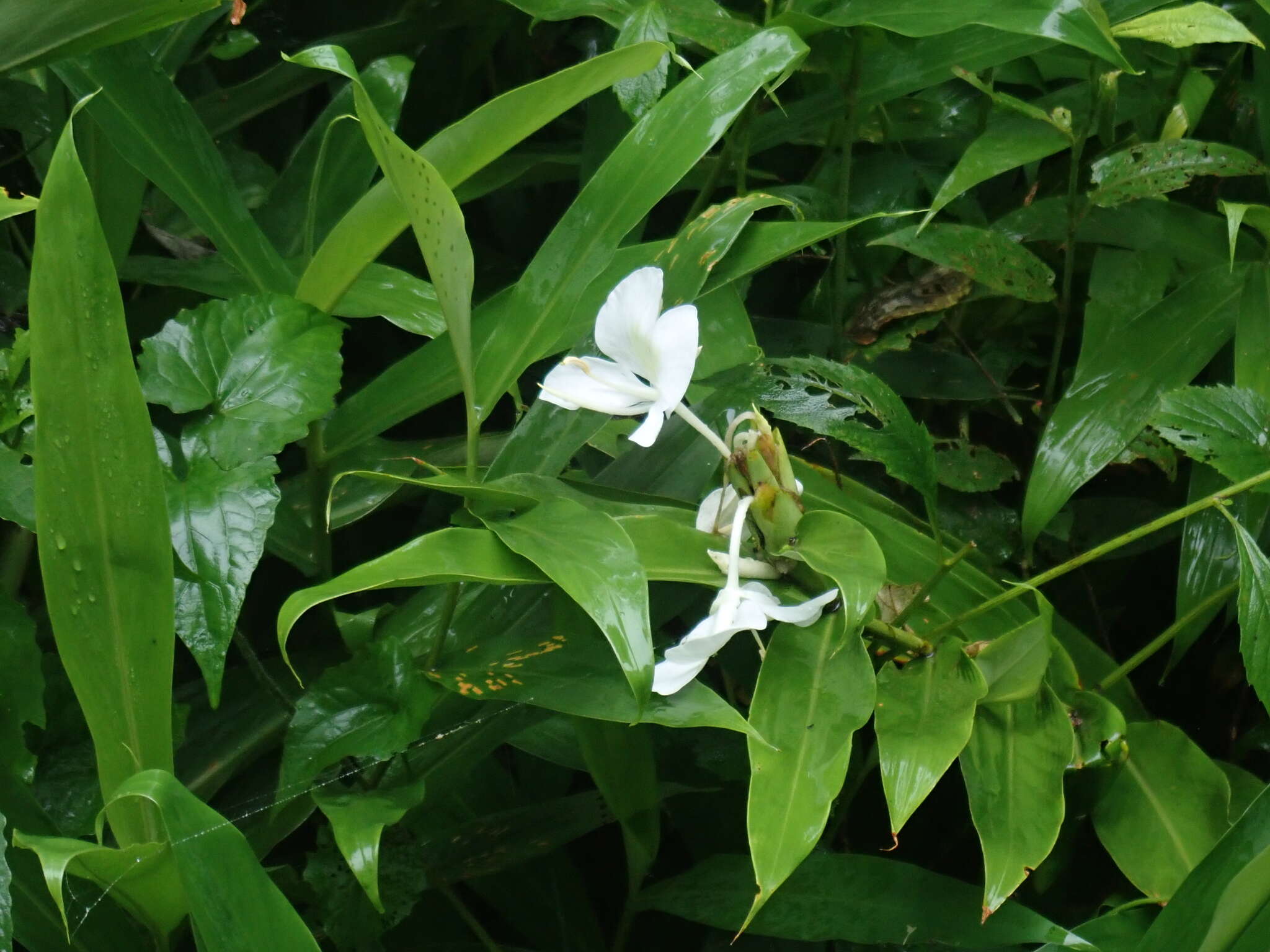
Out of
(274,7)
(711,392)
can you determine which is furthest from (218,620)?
(274,7)

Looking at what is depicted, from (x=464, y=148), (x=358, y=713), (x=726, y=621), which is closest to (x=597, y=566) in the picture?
(x=726, y=621)

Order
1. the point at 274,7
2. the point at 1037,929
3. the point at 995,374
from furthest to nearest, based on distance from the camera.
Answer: the point at 274,7, the point at 995,374, the point at 1037,929

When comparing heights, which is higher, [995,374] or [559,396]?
[559,396]

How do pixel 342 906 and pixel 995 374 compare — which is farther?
pixel 995 374

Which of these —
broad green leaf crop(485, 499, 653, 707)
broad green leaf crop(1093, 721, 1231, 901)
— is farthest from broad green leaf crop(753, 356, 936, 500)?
broad green leaf crop(1093, 721, 1231, 901)

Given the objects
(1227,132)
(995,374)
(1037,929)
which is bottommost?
(1037,929)

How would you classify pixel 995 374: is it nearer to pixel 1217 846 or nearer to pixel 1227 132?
pixel 1227 132

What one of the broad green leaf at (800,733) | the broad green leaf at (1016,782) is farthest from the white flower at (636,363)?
the broad green leaf at (1016,782)

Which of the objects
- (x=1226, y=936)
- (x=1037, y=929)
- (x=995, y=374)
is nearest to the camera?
(x=1226, y=936)
